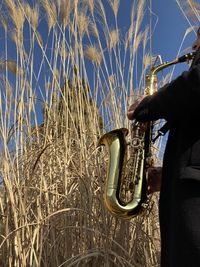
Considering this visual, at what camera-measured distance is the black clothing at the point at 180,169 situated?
1310mm

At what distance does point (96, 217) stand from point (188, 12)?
1116 millimetres

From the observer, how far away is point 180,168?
1354mm

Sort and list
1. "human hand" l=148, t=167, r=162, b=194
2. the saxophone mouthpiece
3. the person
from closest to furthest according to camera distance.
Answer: the person < "human hand" l=148, t=167, r=162, b=194 < the saxophone mouthpiece

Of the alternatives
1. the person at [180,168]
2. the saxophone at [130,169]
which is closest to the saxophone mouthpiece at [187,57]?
the saxophone at [130,169]

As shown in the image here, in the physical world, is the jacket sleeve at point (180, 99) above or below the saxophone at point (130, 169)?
above

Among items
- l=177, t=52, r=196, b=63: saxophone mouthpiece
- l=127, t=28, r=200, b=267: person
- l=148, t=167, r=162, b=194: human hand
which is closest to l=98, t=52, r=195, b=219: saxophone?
l=177, t=52, r=196, b=63: saxophone mouthpiece

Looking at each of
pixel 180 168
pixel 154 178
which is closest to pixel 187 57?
pixel 154 178

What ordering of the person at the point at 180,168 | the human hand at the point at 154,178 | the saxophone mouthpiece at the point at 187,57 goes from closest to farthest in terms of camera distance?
the person at the point at 180,168 → the human hand at the point at 154,178 → the saxophone mouthpiece at the point at 187,57

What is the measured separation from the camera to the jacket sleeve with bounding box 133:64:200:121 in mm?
Result: 1357

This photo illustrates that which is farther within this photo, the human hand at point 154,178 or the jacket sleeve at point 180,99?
the human hand at point 154,178

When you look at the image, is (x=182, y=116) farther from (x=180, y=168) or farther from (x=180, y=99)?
(x=180, y=168)

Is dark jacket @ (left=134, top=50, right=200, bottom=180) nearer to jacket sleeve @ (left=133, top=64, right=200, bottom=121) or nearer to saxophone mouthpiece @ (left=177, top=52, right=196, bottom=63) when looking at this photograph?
jacket sleeve @ (left=133, top=64, right=200, bottom=121)

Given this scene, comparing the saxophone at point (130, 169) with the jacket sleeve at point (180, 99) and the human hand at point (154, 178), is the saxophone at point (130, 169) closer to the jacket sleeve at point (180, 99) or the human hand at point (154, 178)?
the human hand at point (154, 178)

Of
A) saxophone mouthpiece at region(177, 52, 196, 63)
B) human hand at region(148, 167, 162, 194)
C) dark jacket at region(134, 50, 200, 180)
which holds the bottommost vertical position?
human hand at region(148, 167, 162, 194)
